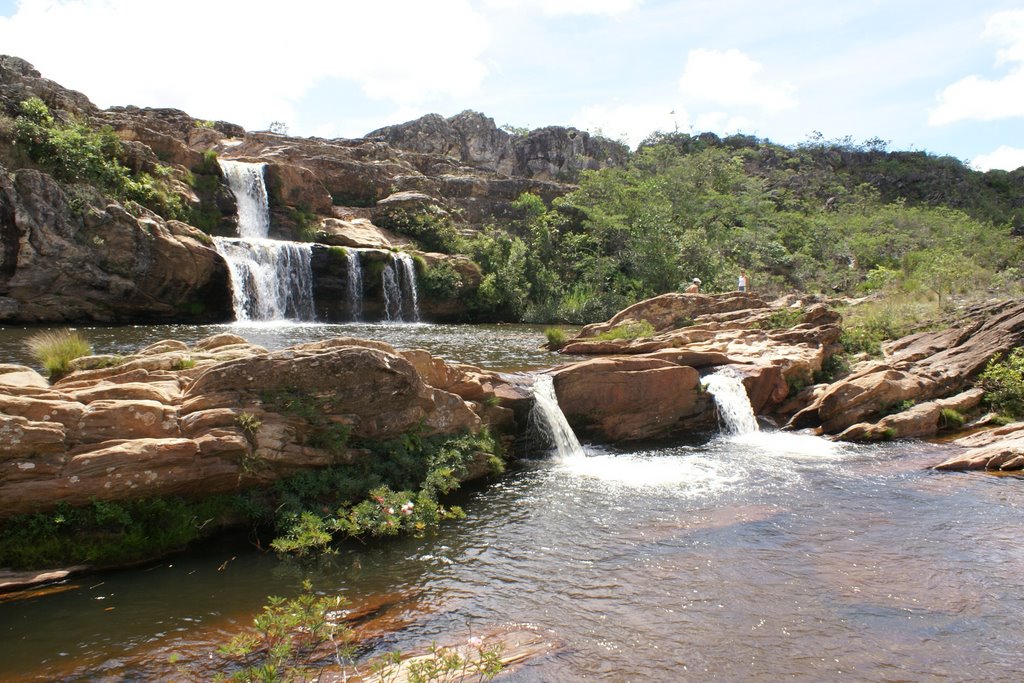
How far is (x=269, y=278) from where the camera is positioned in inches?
883

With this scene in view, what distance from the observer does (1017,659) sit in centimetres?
468

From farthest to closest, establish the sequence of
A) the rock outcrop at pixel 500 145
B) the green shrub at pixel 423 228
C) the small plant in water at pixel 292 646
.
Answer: the rock outcrop at pixel 500 145 < the green shrub at pixel 423 228 < the small plant in water at pixel 292 646

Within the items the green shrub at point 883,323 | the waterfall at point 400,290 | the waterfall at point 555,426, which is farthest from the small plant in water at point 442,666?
the waterfall at point 400,290

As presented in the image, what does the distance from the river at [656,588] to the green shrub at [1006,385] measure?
3829 mm

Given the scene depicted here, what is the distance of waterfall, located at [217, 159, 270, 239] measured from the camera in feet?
89.1

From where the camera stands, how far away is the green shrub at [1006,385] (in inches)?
464

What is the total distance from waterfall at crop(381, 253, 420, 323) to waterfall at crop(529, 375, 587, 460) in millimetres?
15989

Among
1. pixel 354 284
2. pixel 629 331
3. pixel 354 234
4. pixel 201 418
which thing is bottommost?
pixel 201 418

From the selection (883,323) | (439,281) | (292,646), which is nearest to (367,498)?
(292,646)

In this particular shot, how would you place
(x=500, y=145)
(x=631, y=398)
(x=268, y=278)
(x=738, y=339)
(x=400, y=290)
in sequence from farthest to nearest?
(x=500, y=145) → (x=400, y=290) → (x=268, y=278) → (x=738, y=339) → (x=631, y=398)

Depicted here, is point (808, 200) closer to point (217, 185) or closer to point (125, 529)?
point (217, 185)

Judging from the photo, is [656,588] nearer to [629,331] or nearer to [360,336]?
[629,331]

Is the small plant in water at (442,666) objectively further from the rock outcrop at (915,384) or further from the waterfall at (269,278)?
the waterfall at (269,278)

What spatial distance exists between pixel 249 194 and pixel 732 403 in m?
23.1
